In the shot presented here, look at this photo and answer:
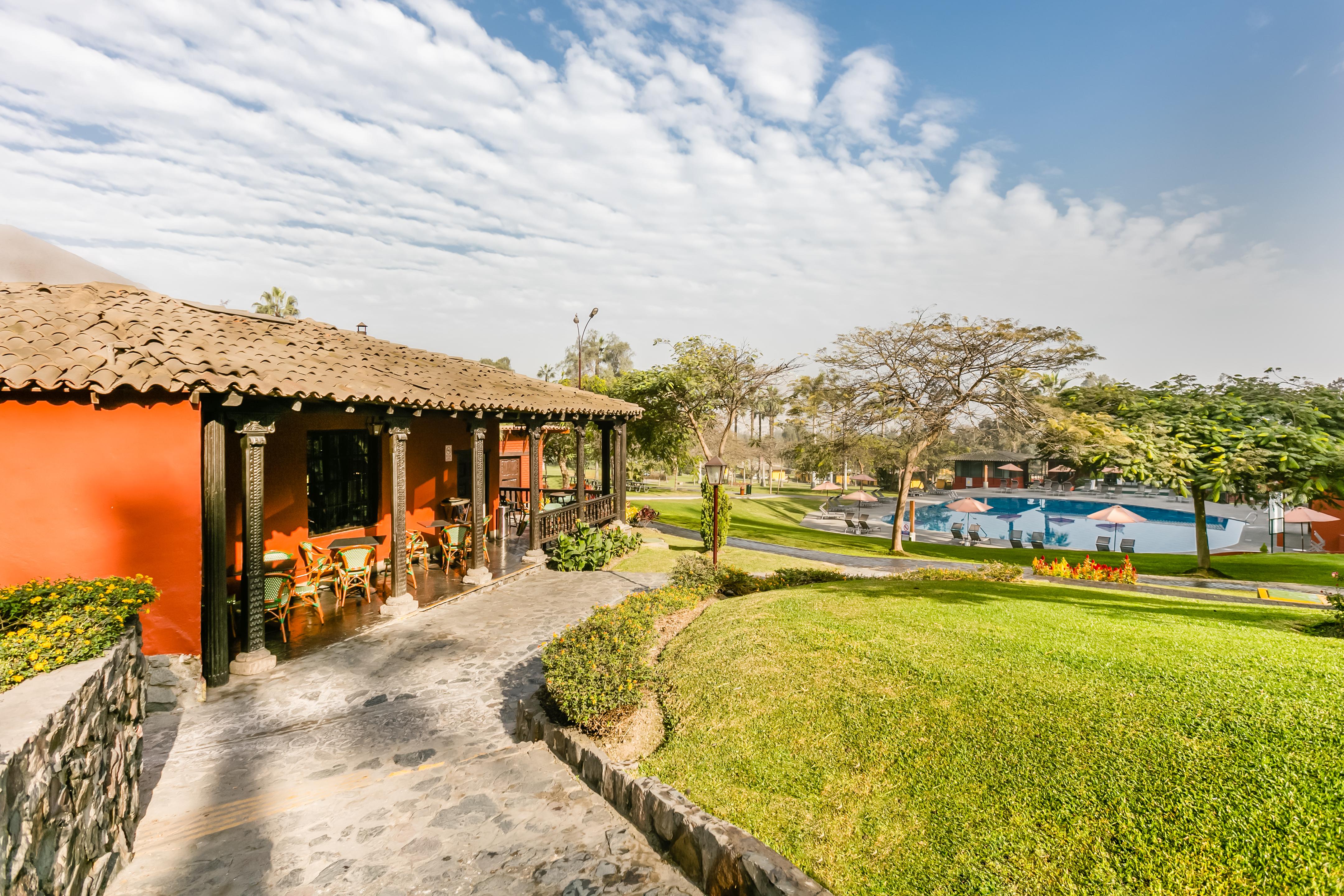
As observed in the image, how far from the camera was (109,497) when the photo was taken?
584cm

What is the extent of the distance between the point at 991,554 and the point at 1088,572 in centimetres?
680

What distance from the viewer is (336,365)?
8539 mm

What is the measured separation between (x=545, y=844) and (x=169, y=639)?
5.03 m

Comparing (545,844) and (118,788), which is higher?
(118,788)

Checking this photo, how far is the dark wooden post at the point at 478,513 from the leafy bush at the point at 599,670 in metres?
4.38

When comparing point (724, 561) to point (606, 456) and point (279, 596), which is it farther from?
point (279, 596)

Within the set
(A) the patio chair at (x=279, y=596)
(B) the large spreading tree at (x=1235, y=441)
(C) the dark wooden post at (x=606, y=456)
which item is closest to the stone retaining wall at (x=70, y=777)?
(A) the patio chair at (x=279, y=596)

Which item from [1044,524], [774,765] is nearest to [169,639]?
[774,765]

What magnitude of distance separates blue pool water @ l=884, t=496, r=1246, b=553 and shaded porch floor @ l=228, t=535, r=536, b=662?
2163 centimetres

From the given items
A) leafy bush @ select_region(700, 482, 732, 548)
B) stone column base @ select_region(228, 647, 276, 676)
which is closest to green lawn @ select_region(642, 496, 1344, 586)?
leafy bush @ select_region(700, 482, 732, 548)

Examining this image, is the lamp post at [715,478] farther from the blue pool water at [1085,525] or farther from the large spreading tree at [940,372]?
the blue pool water at [1085,525]

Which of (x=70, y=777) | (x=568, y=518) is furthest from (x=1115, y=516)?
(x=70, y=777)

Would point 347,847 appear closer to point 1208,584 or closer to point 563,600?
point 563,600

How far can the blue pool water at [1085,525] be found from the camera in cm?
2911
